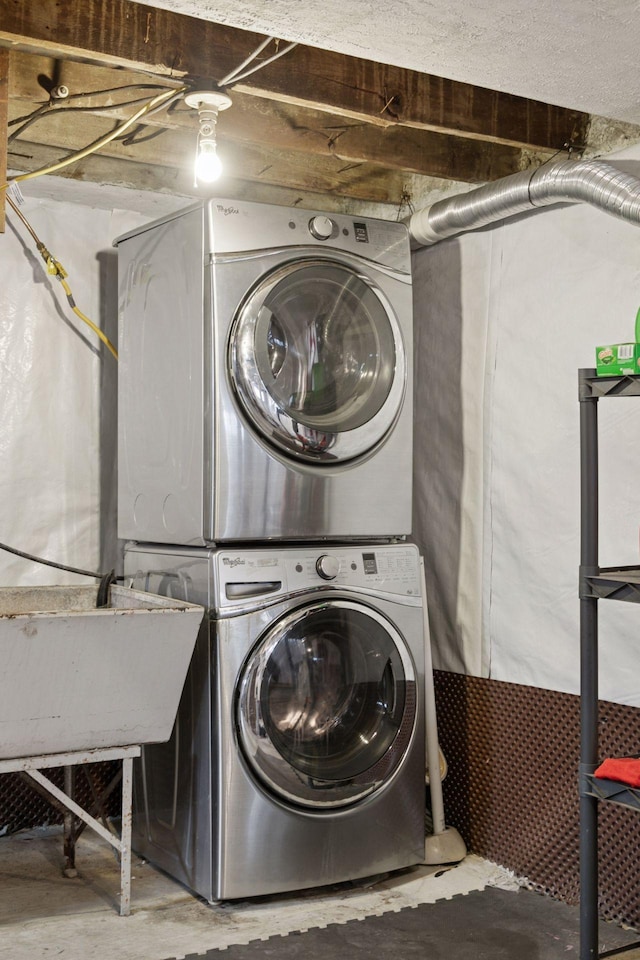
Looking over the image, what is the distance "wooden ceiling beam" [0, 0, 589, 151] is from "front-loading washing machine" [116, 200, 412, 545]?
1.27 feet

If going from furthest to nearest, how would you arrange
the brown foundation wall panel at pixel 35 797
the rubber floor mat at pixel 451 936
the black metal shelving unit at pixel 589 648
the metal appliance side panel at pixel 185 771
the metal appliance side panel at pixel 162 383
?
the brown foundation wall panel at pixel 35 797
the metal appliance side panel at pixel 162 383
the metal appliance side panel at pixel 185 771
the rubber floor mat at pixel 451 936
the black metal shelving unit at pixel 589 648

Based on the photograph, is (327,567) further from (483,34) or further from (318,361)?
(483,34)

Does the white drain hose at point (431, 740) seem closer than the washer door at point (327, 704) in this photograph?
No

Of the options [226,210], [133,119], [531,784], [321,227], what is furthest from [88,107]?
[531,784]

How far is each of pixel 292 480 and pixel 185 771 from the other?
93 cm

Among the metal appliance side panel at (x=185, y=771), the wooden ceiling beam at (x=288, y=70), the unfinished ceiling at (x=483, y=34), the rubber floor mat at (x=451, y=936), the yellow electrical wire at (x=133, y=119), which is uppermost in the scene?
the wooden ceiling beam at (x=288, y=70)

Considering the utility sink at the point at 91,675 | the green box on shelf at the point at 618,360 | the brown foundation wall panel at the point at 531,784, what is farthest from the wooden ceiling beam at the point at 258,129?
the brown foundation wall panel at the point at 531,784

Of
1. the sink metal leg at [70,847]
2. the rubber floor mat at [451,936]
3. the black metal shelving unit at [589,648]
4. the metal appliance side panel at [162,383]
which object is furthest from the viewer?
the sink metal leg at [70,847]

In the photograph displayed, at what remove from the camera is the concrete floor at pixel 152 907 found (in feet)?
8.30

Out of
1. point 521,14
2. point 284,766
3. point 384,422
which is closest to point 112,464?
point 384,422

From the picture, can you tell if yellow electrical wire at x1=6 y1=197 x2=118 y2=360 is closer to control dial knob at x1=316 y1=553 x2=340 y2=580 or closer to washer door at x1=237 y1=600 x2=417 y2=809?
control dial knob at x1=316 y1=553 x2=340 y2=580

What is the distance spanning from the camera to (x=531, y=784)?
304cm

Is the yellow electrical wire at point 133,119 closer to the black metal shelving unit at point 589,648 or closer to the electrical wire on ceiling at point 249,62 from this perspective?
the electrical wire on ceiling at point 249,62

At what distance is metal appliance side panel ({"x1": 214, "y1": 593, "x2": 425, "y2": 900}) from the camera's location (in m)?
2.75
